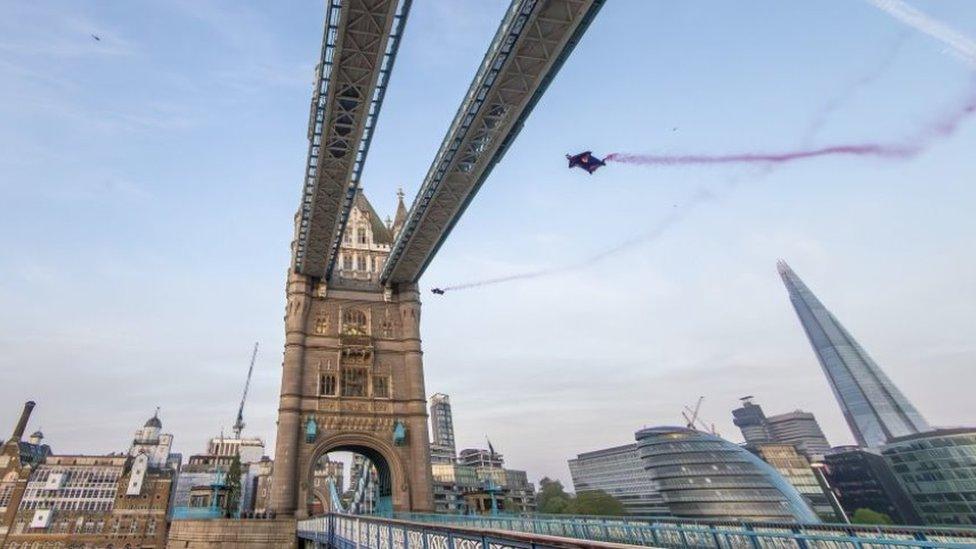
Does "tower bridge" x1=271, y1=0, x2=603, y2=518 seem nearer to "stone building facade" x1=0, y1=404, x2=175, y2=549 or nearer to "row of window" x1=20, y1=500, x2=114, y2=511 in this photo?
"stone building facade" x1=0, y1=404, x2=175, y2=549

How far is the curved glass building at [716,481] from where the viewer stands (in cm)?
7762

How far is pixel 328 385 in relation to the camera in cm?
3759

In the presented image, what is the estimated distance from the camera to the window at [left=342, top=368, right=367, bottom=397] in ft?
125

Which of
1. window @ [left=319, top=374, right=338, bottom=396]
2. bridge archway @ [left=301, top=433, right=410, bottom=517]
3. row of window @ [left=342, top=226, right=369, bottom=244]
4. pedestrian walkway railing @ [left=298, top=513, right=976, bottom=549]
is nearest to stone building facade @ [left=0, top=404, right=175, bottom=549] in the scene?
bridge archway @ [left=301, top=433, right=410, bottom=517]

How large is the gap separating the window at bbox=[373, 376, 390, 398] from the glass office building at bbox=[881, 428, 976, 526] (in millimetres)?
123233

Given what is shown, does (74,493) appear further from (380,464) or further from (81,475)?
(380,464)

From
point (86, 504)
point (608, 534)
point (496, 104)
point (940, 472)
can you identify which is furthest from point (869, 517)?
point (86, 504)

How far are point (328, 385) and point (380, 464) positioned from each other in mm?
7643

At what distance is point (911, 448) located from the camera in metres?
107

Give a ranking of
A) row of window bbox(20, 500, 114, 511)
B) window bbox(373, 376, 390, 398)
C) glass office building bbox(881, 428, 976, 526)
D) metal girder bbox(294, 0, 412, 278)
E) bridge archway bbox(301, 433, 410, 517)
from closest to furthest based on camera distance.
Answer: metal girder bbox(294, 0, 412, 278) → bridge archway bbox(301, 433, 410, 517) → window bbox(373, 376, 390, 398) → row of window bbox(20, 500, 114, 511) → glass office building bbox(881, 428, 976, 526)

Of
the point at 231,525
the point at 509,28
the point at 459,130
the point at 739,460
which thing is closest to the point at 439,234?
A: the point at 459,130

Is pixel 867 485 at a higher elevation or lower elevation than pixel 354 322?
lower

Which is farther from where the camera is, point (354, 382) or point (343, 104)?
point (354, 382)

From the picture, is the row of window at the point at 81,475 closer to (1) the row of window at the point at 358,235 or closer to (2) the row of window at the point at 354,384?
(2) the row of window at the point at 354,384
